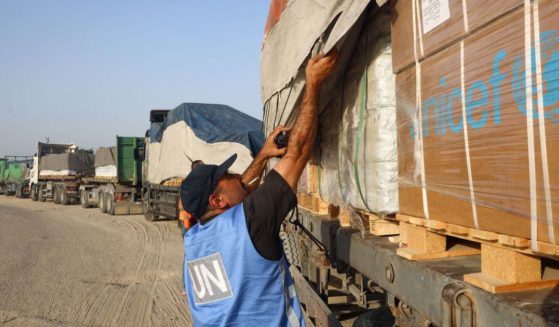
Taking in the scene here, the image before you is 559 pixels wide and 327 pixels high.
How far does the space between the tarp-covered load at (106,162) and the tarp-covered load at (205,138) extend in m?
7.07

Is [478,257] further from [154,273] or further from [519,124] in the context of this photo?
[154,273]

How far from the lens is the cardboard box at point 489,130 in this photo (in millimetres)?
1433

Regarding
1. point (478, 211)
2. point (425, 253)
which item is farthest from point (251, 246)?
point (478, 211)

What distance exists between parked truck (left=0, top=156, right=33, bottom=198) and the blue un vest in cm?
3723

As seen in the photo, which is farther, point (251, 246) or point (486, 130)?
point (251, 246)

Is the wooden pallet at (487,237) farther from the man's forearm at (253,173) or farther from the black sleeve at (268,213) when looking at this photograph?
the man's forearm at (253,173)

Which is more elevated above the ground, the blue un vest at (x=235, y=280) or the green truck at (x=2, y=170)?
the green truck at (x=2, y=170)

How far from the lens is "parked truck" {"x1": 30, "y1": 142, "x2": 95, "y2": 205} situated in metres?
27.4

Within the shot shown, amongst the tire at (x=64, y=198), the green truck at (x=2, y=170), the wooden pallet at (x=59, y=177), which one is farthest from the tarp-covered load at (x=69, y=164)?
the green truck at (x=2, y=170)

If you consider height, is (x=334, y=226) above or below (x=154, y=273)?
above

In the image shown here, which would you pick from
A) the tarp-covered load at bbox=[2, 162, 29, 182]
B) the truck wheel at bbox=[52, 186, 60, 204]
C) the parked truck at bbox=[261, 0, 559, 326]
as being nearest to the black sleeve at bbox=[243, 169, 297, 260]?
the parked truck at bbox=[261, 0, 559, 326]

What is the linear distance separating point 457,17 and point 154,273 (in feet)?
25.6

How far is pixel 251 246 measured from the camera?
7.23 ft

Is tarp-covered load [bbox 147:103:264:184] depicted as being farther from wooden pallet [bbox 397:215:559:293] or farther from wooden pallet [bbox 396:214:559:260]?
wooden pallet [bbox 397:215:559:293]
